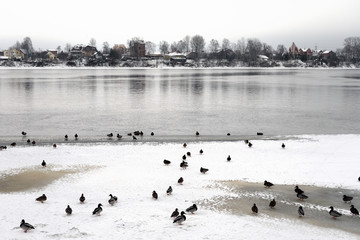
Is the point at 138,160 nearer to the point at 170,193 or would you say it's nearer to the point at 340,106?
the point at 170,193

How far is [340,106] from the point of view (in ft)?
164

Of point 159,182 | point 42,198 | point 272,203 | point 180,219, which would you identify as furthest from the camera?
point 159,182

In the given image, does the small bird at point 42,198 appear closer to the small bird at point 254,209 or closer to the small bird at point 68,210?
the small bird at point 68,210

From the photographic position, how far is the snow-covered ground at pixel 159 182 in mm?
13734

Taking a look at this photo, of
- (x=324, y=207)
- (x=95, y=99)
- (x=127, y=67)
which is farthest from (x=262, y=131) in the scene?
(x=127, y=67)

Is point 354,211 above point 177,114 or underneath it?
underneath

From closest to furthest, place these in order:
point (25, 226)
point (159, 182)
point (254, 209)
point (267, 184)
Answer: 1. point (25, 226)
2. point (254, 209)
3. point (267, 184)
4. point (159, 182)

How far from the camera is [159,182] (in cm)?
1917

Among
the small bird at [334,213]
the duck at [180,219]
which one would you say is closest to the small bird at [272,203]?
the small bird at [334,213]

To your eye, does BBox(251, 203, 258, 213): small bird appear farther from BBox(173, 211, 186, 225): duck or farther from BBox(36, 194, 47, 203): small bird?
BBox(36, 194, 47, 203): small bird

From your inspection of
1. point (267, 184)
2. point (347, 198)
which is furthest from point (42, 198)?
point (347, 198)

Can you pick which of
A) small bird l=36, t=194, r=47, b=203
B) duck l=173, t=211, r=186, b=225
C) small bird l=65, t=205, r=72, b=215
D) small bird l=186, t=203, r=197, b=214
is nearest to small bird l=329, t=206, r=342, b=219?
small bird l=186, t=203, r=197, b=214

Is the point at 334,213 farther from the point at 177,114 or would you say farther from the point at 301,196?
the point at 177,114

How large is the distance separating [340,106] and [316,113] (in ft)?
23.2
